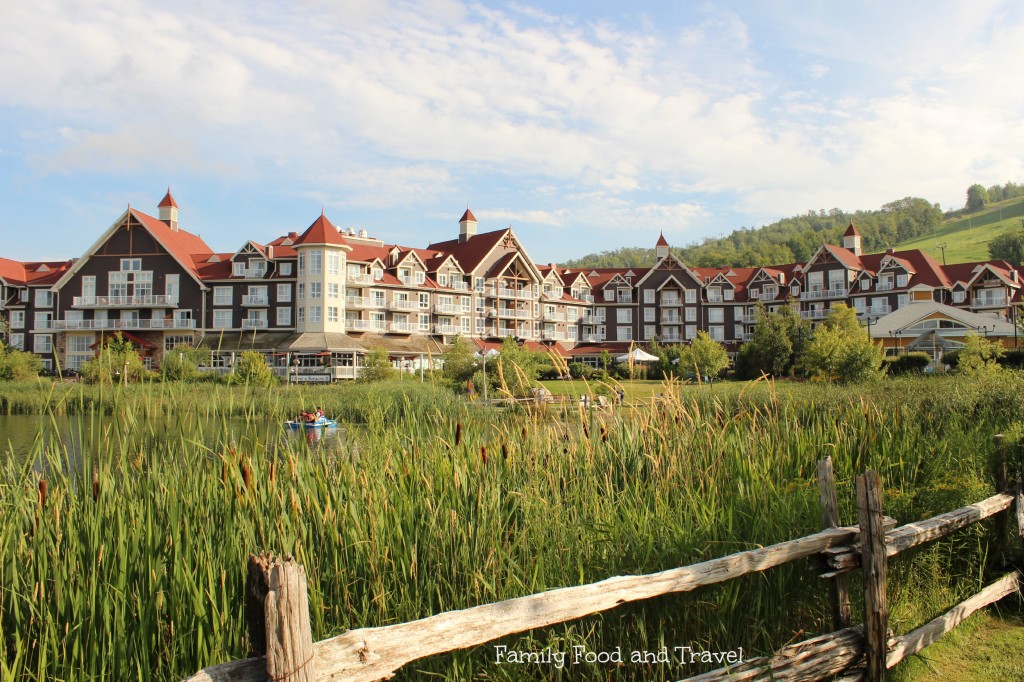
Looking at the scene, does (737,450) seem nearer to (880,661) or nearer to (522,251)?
(880,661)

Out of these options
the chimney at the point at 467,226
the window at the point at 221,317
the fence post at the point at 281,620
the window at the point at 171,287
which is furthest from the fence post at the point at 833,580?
the chimney at the point at 467,226

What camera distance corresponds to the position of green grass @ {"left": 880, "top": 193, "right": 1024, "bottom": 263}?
97250mm

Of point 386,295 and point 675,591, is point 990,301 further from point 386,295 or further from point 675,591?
point 675,591

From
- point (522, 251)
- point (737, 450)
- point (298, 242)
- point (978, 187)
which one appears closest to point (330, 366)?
point (298, 242)

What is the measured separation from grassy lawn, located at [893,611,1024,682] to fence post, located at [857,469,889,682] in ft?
2.15

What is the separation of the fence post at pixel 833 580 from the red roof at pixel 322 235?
44.9 metres

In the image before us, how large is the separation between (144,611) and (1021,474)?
19.7ft

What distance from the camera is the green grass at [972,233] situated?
97250mm

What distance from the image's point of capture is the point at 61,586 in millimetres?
2602

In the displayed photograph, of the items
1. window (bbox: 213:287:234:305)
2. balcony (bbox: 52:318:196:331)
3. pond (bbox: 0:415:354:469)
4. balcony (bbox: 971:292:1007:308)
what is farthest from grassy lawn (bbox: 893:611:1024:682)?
balcony (bbox: 971:292:1007:308)

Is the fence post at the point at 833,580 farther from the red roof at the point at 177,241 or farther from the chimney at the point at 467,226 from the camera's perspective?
the chimney at the point at 467,226

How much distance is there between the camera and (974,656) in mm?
4598

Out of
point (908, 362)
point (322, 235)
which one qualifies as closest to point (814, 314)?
point (908, 362)

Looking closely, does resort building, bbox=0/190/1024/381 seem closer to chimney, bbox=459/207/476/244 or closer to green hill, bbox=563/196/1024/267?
chimney, bbox=459/207/476/244
